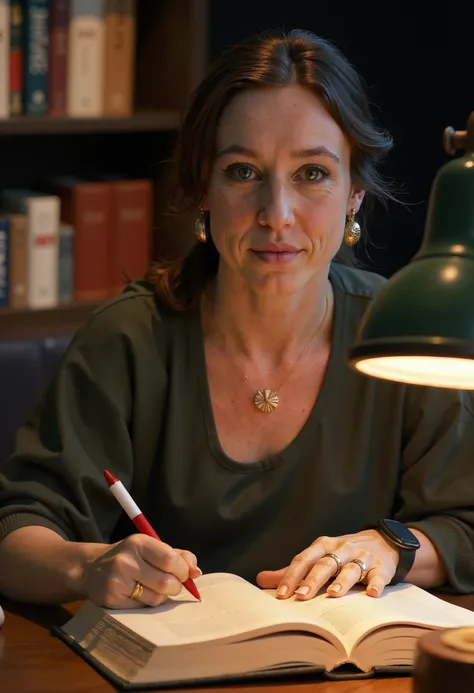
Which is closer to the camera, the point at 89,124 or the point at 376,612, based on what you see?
the point at 376,612

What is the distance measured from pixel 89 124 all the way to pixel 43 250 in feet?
1.09

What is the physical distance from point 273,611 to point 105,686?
→ 0.21m

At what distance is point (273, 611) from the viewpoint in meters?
1.54

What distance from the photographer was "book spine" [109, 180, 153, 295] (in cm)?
344

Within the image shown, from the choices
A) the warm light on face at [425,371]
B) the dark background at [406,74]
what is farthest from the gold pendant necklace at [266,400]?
the dark background at [406,74]

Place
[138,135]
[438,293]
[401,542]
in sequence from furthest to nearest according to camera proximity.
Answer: [138,135]
[401,542]
[438,293]

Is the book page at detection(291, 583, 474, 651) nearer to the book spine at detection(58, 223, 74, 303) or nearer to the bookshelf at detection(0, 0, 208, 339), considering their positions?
the bookshelf at detection(0, 0, 208, 339)

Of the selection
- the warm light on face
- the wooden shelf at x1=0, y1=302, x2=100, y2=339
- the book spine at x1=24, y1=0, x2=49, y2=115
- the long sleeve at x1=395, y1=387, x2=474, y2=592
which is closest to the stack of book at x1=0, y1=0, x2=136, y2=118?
the book spine at x1=24, y1=0, x2=49, y2=115

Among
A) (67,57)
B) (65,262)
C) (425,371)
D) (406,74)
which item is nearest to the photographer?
(425,371)

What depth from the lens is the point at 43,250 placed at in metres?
3.33

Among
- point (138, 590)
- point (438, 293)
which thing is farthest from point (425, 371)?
point (138, 590)

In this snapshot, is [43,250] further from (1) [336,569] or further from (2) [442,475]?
(1) [336,569]

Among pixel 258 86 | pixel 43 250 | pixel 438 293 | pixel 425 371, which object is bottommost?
pixel 43 250

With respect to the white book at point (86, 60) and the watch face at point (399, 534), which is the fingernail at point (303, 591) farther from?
the white book at point (86, 60)
